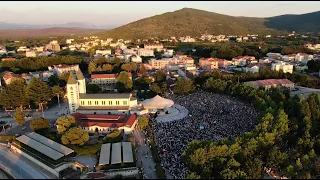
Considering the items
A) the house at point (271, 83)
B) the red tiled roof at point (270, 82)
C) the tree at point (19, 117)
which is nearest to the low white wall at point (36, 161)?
the tree at point (19, 117)

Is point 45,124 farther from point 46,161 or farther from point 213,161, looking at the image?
point 213,161

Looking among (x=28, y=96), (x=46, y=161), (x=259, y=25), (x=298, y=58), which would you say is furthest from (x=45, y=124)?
(x=259, y=25)

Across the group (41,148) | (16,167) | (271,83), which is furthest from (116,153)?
(271,83)

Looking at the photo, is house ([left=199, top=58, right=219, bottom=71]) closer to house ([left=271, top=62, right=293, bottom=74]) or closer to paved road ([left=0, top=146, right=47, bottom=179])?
house ([left=271, top=62, right=293, bottom=74])

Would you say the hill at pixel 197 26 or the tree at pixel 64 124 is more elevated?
the hill at pixel 197 26

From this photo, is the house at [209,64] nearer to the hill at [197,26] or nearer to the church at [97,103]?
the church at [97,103]

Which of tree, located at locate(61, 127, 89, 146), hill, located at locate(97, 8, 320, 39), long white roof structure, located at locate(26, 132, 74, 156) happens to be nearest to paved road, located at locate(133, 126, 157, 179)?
tree, located at locate(61, 127, 89, 146)

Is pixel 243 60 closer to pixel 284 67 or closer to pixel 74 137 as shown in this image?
pixel 284 67
